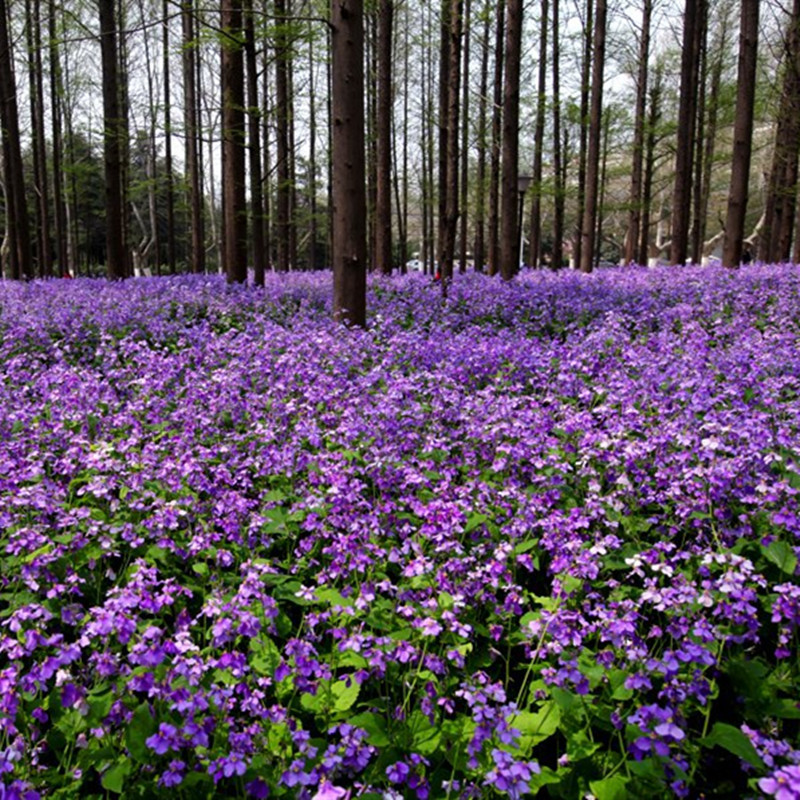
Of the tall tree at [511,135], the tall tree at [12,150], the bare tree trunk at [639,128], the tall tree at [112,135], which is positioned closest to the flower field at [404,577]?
the tall tree at [511,135]

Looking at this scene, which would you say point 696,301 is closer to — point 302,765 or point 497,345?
point 497,345

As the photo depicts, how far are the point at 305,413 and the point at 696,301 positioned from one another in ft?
21.8

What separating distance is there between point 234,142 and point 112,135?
9.27 ft

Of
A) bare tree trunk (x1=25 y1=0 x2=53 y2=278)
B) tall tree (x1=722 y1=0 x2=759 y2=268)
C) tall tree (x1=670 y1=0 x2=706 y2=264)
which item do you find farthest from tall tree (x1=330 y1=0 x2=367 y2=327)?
bare tree trunk (x1=25 y1=0 x2=53 y2=278)

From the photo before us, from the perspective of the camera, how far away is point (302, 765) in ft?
6.23

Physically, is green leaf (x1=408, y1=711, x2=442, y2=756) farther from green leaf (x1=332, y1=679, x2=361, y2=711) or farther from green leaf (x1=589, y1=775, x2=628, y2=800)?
green leaf (x1=589, y1=775, x2=628, y2=800)

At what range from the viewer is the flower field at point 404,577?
209 cm

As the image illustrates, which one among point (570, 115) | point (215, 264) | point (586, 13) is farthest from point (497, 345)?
point (215, 264)

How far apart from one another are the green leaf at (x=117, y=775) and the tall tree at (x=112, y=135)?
12223 millimetres

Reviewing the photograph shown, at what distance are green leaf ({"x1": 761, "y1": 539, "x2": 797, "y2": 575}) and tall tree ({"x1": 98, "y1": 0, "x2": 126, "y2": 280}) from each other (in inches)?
488

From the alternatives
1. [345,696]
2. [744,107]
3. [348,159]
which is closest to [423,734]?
[345,696]

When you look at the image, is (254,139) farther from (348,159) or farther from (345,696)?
(345,696)

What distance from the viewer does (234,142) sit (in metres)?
11.0

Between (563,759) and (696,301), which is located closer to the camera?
(563,759)
